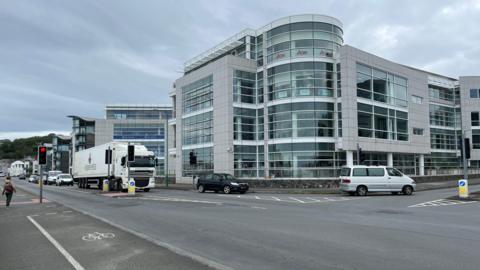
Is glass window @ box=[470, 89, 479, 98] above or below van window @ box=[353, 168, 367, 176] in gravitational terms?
above

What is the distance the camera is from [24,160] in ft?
554

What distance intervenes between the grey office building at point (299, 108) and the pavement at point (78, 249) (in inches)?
1006

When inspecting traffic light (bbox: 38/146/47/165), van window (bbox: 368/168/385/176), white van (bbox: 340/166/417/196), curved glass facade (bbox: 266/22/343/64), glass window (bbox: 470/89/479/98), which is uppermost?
curved glass facade (bbox: 266/22/343/64)

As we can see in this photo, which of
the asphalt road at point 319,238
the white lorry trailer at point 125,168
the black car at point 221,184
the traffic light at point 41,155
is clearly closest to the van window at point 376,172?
the black car at point 221,184

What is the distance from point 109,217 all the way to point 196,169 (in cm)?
3023

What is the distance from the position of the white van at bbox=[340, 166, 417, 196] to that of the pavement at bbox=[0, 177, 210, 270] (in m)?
16.9

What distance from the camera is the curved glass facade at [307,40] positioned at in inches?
1411

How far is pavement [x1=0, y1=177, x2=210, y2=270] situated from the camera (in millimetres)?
6961

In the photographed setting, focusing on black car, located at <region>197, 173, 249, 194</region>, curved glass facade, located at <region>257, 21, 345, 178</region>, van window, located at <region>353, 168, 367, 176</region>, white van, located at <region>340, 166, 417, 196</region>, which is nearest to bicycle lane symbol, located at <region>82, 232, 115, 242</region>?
white van, located at <region>340, 166, 417, 196</region>

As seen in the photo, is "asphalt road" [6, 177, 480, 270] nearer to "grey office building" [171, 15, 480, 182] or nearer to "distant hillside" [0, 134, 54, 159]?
"grey office building" [171, 15, 480, 182]

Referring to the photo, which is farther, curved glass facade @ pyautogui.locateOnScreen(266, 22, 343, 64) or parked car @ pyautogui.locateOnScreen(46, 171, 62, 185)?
parked car @ pyautogui.locateOnScreen(46, 171, 62, 185)

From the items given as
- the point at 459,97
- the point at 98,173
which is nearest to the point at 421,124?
the point at 459,97

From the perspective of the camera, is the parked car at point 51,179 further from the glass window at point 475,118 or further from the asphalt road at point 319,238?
the glass window at point 475,118

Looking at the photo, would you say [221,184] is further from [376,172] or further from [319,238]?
[319,238]
